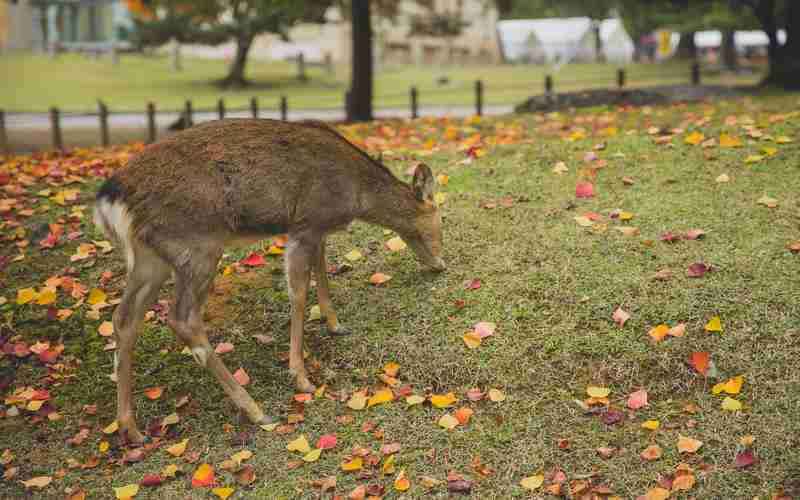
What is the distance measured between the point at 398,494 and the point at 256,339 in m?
2.23

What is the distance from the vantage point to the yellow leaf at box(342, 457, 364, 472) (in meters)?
5.50

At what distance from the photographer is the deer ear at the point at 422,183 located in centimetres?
724

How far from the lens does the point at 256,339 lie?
707cm

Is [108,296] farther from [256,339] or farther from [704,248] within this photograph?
[704,248]

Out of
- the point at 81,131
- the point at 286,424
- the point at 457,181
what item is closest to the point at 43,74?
the point at 81,131

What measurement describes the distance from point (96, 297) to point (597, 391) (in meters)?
4.32

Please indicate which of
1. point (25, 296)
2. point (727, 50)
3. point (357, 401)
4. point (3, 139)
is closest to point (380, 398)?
point (357, 401)

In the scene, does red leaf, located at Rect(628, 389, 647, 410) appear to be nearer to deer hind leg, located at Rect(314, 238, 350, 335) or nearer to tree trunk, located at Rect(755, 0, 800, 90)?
deer hind leg, located at Rect(314, 238, 350, 335)

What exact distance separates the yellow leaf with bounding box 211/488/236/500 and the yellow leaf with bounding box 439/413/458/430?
4.50 feet

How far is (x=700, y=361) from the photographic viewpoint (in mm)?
6086

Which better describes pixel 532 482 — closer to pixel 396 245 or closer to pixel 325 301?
pixel 325 301

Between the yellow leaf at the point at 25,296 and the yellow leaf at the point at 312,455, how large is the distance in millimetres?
3474

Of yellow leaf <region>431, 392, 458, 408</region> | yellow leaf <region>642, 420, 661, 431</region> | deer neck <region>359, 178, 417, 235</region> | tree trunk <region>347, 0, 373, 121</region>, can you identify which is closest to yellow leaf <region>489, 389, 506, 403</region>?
yellow leaf <region>431, 392, 458, 408</region>

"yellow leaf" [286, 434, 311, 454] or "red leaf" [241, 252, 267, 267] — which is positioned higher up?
"red leaf" [241, 252, 267, 267]
